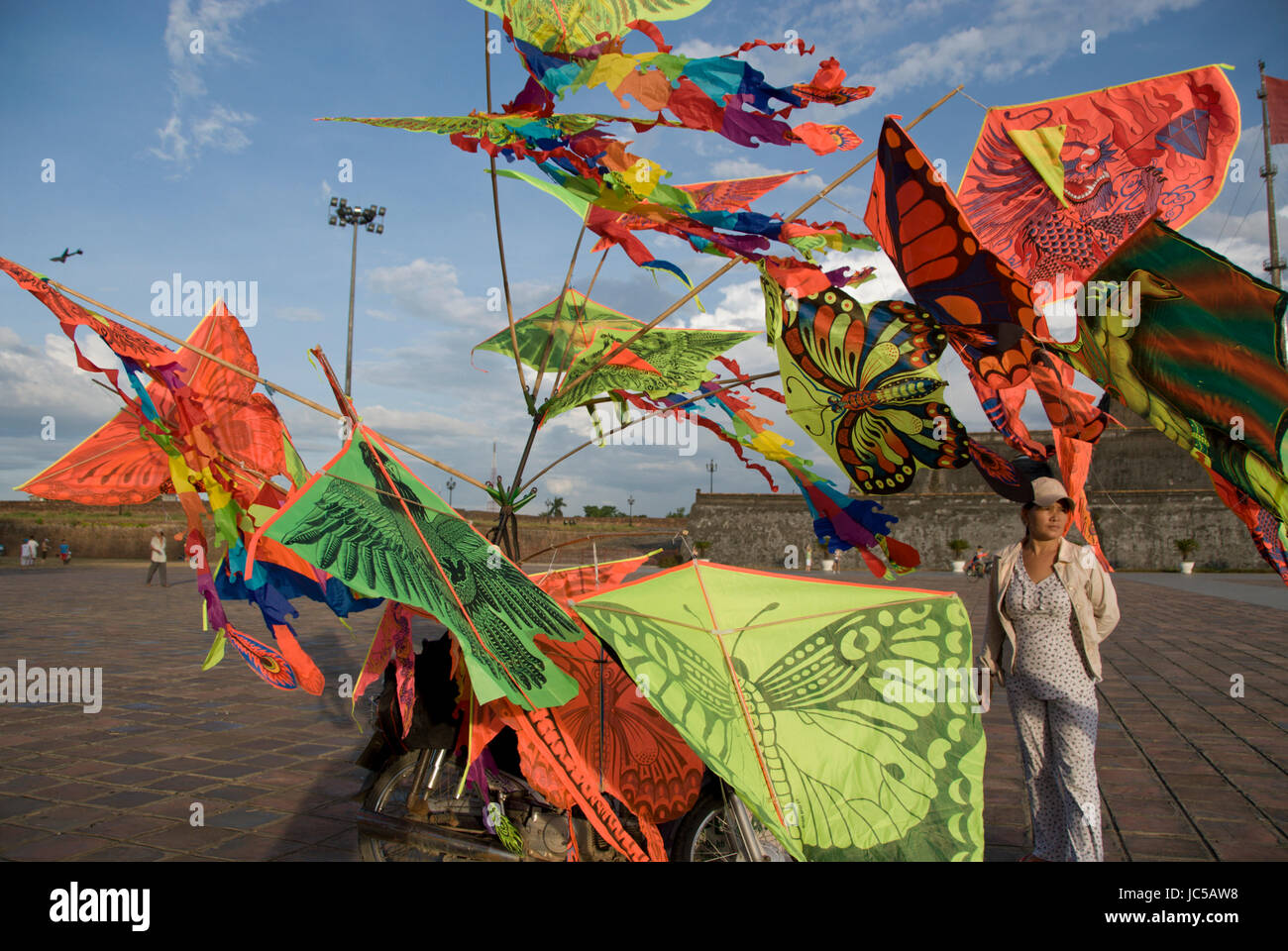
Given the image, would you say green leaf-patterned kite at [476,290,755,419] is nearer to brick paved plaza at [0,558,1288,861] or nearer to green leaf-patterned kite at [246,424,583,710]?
green leaf-patterned kite at [246,424,583,710]

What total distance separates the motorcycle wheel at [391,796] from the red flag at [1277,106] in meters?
2.88

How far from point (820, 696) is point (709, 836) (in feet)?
2.43

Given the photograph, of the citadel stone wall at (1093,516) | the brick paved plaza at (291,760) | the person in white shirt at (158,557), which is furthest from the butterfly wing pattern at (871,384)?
the citadel stone wall at (1093,516)

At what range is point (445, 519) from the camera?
1.70 metres

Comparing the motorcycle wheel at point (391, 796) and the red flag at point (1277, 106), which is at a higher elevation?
the red flag at point (1277, 106)

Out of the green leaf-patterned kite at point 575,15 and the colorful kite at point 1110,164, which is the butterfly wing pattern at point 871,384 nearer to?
the colorful kite at point 1110,164

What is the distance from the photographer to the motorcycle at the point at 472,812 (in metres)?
2.21

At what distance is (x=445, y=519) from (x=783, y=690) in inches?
34.4

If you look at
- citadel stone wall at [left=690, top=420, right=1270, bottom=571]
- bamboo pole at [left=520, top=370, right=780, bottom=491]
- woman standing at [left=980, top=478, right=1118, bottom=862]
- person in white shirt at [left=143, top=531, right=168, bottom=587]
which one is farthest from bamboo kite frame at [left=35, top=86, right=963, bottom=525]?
citadel stone wall at [left=690, top=420, right=1270, bottom=571]

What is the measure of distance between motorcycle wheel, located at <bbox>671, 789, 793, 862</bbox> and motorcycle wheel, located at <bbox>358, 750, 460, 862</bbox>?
0.74 m

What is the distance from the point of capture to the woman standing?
8.56ft

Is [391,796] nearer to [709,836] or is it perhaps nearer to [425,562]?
[709,836]
